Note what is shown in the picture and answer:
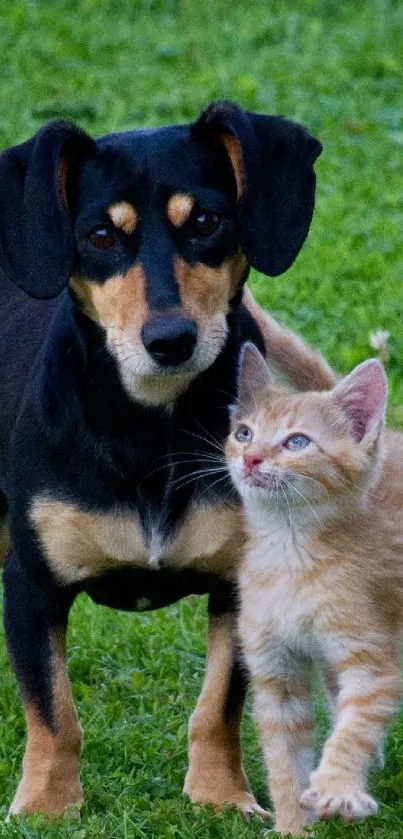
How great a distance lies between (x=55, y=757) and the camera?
17.0 ft

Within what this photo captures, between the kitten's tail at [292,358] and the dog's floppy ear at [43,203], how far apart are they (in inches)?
31.0

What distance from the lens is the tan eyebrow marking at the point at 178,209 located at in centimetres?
481

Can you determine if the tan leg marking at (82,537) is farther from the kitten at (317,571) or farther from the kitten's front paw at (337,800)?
the kitten's front paw at (337,800)

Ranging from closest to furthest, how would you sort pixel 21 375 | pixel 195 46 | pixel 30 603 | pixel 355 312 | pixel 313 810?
pixel 313 810 → pixel 30 603 → pixel 21 375 → pixel 355 312 → pixel 195 46

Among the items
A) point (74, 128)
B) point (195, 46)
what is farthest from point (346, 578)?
point (195, 46)

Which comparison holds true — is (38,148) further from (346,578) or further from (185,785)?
(185,785)

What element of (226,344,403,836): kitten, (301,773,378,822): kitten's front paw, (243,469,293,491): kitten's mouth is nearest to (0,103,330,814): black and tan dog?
(226,344,403,836): kitten

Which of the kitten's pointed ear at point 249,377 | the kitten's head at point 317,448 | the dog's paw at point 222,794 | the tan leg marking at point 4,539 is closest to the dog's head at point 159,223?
the kitten's pointed ear at point 249,377

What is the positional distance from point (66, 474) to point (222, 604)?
605mm

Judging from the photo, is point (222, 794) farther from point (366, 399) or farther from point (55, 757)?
point (366, 399)

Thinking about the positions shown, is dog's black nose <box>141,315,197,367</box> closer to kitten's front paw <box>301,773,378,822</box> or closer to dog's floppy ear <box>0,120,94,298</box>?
dog's floppy ear <box>0,120,94,298</box>

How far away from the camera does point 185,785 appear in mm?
5320

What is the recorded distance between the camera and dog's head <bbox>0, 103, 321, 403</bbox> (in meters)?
4.73

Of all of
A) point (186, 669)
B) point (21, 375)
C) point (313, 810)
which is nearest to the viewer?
point (313, 810)
